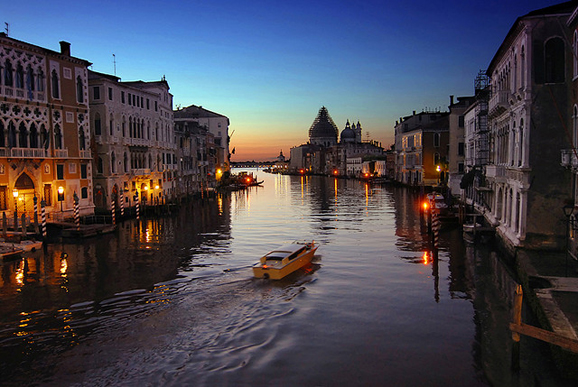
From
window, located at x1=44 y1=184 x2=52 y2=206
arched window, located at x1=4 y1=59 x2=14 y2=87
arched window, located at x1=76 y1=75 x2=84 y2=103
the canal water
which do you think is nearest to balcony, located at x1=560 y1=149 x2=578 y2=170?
the canal water

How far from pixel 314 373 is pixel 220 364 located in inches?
93.0

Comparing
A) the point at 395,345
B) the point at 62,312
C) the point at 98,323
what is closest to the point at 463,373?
the point at 395,345

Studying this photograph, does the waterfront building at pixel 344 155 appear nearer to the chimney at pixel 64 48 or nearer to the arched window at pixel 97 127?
the arched window at pixel 97 127

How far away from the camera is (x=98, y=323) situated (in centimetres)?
1405

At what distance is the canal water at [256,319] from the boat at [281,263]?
0.41 meters

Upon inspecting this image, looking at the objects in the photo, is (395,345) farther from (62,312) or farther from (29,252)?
(29,252)

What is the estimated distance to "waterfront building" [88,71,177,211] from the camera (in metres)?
38.6

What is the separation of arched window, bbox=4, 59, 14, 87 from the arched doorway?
18.9 feet

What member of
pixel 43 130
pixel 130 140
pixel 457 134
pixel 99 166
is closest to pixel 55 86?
pixel 43 130

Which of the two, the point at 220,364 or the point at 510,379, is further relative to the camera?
the point at 220,364

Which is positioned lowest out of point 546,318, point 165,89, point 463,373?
point 463,373

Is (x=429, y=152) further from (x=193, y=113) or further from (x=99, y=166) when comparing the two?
(x=193, y=113)

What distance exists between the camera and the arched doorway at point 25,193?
96.6 feet

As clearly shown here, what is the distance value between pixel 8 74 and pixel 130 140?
14121mm
